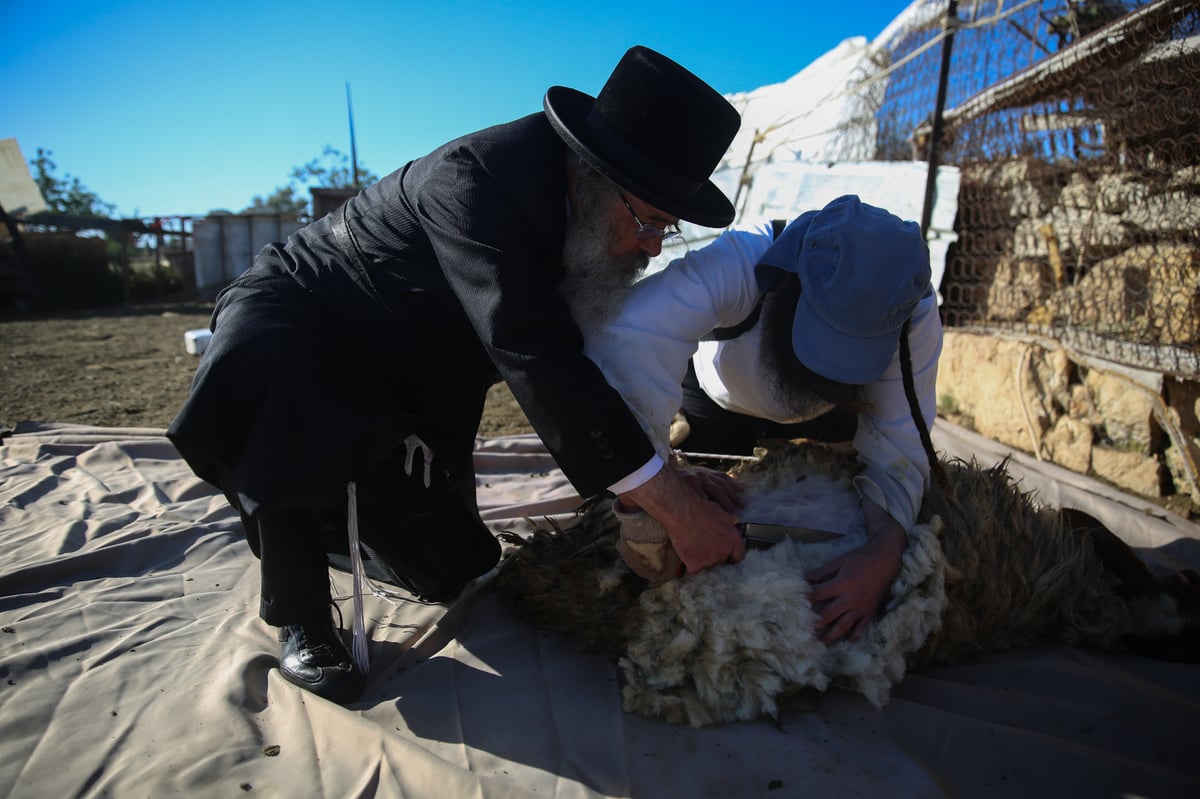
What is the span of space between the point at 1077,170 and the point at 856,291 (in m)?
3.59

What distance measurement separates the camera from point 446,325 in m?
2.00

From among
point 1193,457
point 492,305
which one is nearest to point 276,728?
point 492,305

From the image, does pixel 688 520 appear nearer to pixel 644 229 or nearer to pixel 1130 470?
pixel 644 229

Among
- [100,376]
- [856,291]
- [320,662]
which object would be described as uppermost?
[856,291]

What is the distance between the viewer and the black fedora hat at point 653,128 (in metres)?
1.80

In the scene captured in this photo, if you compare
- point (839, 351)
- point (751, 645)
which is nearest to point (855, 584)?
point (751, 645)

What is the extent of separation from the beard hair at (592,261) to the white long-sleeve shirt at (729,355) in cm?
5

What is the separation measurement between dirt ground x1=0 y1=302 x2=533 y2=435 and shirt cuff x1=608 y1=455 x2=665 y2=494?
3.14m

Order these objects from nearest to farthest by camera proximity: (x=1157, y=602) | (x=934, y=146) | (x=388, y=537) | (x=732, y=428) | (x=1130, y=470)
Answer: (x=1157, y=602) < (x=388, y=537) < (x=732, y=428) < (x=1130, y=470) < (x=934, y=146)

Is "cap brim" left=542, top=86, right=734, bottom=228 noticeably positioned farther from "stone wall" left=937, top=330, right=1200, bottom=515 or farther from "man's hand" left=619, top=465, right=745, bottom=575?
"stone wall" left=937, top=330, right=1200, bottom=515

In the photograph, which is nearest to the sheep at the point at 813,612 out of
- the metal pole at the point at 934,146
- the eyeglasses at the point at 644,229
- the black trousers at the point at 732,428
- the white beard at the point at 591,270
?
the black trousers at the point at 732,428

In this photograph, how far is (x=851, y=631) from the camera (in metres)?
1.94

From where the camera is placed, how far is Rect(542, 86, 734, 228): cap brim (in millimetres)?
1759

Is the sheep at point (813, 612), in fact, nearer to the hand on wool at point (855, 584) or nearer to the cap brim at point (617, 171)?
A: the hand on wool at point (855, 584)
